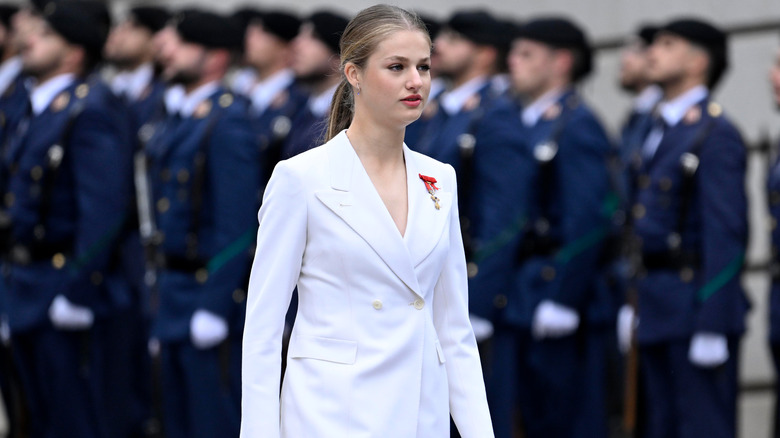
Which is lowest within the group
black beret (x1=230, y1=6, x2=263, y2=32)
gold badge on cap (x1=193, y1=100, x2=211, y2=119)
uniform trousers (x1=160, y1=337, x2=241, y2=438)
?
uniform trousers (x1=160, y1=337, x2=241, y2=438)

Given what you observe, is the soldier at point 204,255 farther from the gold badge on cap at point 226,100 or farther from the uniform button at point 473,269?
the uniform button at point 473,269

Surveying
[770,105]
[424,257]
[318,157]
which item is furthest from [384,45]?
[770,105]

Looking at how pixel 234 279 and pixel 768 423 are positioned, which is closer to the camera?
pixel 234 279

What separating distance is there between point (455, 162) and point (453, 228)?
311cm

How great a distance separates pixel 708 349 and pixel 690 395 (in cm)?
24

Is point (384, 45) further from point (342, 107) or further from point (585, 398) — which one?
point (585, 398)

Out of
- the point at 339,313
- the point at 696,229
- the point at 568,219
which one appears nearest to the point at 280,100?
the point at 568,219

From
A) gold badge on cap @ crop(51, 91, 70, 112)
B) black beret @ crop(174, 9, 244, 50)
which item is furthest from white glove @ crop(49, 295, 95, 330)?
black beret @ crop(174, 9, 244, 50)

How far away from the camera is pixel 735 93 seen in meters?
7.82

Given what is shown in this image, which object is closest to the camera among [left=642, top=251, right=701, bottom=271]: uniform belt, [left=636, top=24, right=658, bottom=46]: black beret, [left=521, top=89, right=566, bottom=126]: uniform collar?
[left=642, top=251, right=701, bottom=271]: uniform belt

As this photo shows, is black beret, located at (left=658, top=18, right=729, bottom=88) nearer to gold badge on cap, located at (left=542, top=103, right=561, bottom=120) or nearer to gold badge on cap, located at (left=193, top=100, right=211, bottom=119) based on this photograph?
gold badge on cap, located at (left=542, top=103, right=561, bottom=120)

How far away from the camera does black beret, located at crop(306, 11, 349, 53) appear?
755 cm

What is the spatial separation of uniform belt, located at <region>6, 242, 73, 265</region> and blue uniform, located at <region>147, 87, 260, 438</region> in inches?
18.5

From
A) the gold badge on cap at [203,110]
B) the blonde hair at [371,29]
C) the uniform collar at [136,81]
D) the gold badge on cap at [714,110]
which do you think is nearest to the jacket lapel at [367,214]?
the blonde hair at [371,29]
